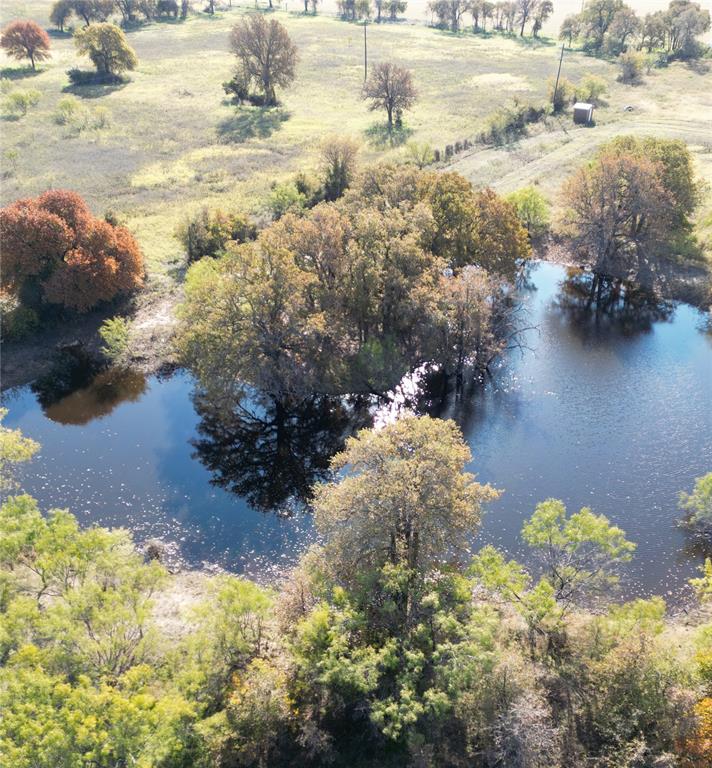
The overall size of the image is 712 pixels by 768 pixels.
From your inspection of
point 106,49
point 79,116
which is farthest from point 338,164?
point 106,49

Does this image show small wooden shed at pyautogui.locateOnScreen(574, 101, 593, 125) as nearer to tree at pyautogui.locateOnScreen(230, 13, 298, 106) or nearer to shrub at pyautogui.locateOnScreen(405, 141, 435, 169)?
shrub at pyautogui.locateOnScreen(405, 141, 435, 169)

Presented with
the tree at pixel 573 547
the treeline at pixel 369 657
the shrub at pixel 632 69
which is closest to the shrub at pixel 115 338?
the treeline at pixel 369 657

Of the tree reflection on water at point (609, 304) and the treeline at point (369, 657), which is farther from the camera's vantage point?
the tree reflection on water at point (609, 304)

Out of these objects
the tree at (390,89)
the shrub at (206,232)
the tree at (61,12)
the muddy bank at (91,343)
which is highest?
the tree at (61,12)

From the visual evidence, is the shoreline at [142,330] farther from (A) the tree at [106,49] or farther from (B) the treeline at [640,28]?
(B) the treeline at [640,28]

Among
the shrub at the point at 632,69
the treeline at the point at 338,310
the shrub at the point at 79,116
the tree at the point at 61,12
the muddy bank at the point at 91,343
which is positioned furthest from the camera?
the tree at the point at 61,12

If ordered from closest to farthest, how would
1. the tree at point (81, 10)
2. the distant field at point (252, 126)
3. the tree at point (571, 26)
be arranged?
1. the distant field at point (252, 126)
2. the tree at point (571, 26)
3. the tree at point (81, 10)

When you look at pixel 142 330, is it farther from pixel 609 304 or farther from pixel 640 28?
pixel 640 28
